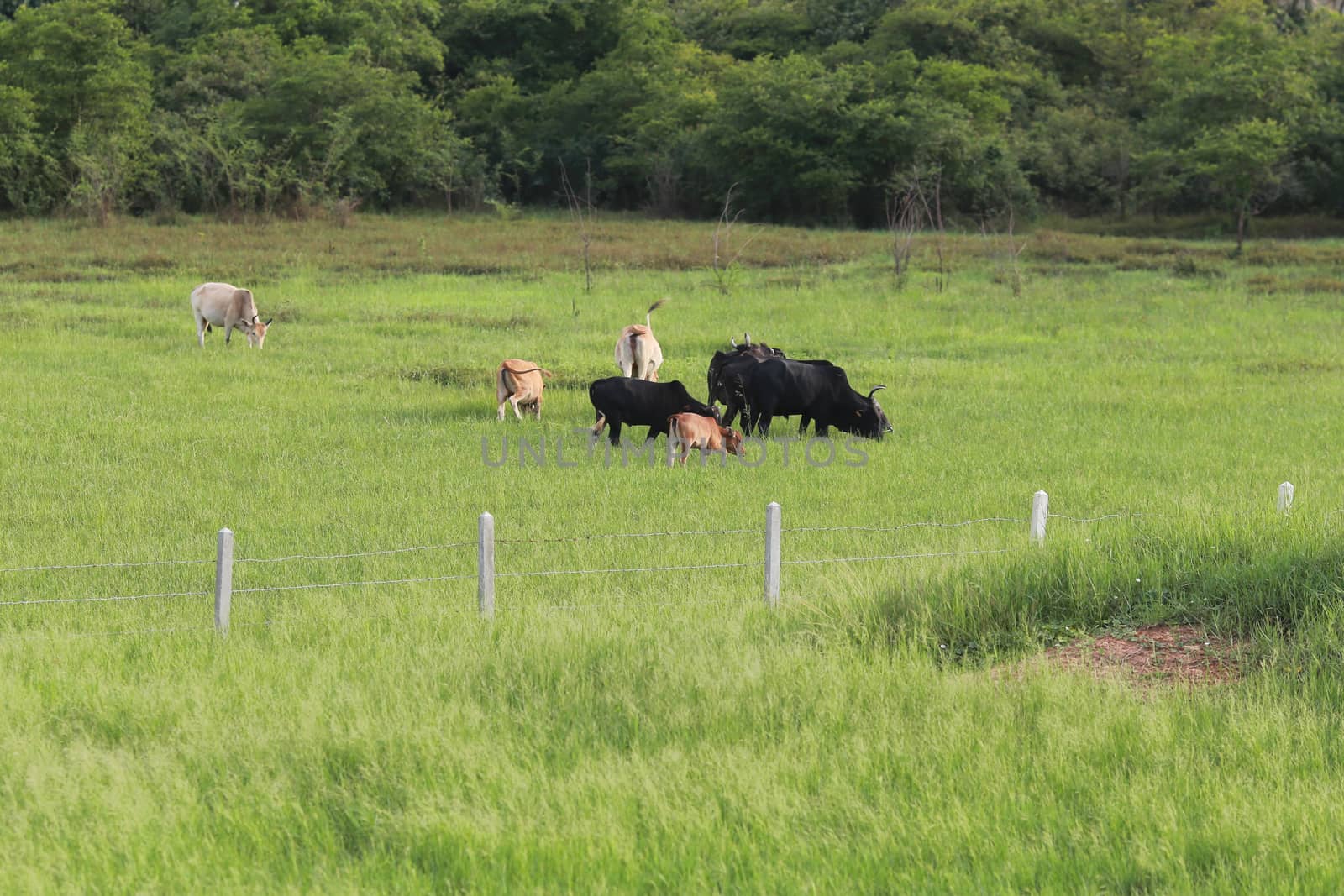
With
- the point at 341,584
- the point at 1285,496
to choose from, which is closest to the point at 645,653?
the point at 341,584

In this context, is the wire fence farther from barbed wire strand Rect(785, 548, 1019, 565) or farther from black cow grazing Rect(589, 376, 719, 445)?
black cow grazing Rect(589, 376, 719, 445)

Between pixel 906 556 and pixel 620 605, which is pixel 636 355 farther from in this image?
pixel 620 605

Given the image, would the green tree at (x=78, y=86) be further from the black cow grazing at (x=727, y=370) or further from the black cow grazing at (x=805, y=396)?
the black cow grazing at (x=805, y=396)

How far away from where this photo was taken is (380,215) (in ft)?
163

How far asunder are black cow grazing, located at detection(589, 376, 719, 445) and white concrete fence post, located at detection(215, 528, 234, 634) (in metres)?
7.52

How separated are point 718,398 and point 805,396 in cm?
107

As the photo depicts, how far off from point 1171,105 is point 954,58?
13.4 metres

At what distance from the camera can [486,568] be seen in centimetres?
872

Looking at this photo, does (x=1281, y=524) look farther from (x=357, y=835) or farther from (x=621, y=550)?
(x=357, y=835)

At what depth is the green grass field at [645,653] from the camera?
18.9 feet

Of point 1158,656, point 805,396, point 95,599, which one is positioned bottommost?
point 1158,656

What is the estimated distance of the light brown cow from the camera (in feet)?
49.4

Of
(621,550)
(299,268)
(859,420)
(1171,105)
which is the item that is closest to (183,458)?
(621,550)

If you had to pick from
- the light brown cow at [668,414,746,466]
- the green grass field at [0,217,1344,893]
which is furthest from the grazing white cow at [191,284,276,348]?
the light brown cow at [668,414,746,466]
